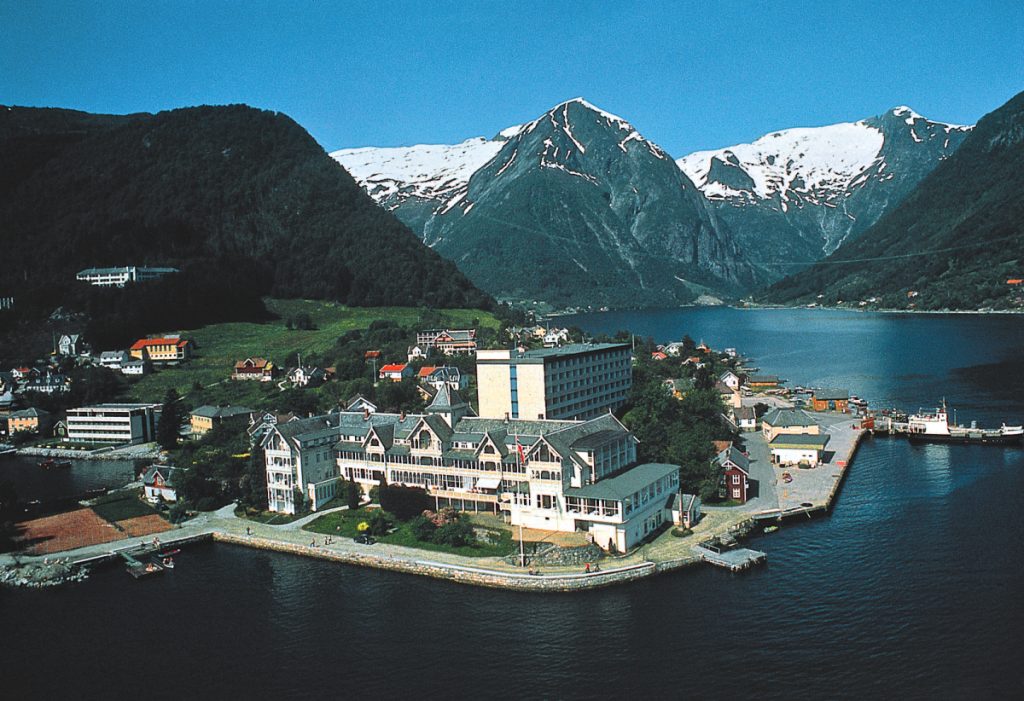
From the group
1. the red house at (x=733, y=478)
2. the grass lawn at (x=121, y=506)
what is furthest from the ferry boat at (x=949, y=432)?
the grass lawn at (x=121, y=506)

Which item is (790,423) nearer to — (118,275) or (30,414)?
(30,414)

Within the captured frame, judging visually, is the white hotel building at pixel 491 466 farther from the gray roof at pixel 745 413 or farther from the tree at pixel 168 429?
the gray roof at pixel 745 413

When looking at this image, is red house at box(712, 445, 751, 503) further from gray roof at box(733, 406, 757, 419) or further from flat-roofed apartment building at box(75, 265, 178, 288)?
flat-roofed apartment building at box(75, 265, 178, 288)

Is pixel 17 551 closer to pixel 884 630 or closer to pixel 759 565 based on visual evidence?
pixel 759 565

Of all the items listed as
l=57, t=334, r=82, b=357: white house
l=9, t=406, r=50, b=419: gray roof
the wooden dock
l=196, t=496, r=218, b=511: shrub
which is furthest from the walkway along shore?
l=57, t=334, r=82, b=357: white house

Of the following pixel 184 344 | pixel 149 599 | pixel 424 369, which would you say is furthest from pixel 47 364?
pixel 149 599

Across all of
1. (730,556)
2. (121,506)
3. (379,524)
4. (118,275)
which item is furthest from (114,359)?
(730,556)

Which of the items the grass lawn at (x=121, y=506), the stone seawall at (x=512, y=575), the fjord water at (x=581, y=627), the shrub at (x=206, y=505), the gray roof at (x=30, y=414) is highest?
the gray roof at (x=30, y=414)
